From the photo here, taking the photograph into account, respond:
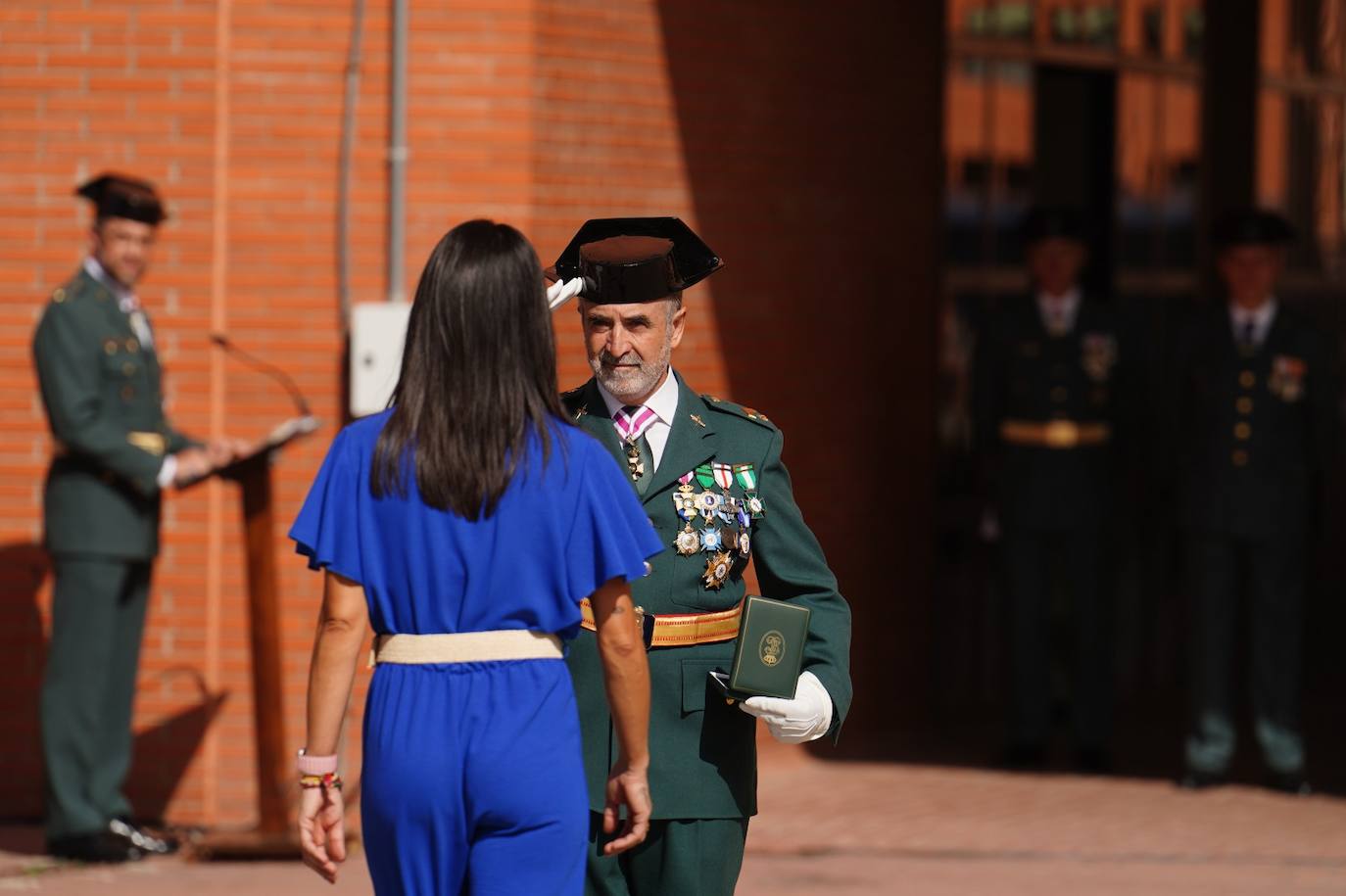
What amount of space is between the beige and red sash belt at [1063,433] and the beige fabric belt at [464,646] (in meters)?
5.09

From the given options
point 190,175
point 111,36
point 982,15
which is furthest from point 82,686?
point 982,15

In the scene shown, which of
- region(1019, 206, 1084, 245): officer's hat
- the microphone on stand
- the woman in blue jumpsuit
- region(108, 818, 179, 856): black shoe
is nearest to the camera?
the woman in blue jumpsuit

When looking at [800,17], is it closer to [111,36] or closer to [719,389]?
[719,389]

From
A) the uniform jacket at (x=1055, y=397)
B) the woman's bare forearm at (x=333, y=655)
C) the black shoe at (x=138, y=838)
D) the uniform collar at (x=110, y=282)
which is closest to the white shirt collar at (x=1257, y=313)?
the uniform jacket at (x=1055, y=397)

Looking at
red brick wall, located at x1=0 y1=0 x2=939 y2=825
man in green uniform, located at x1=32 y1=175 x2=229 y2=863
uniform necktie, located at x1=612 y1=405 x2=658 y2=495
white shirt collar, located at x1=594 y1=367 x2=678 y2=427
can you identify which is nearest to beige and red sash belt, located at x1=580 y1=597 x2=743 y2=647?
uniform necktie, located at x1=612 y1=405 x2=658 y2=495

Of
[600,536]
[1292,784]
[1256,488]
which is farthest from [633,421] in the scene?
[1292,784]

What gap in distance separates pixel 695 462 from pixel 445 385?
1.90 ft

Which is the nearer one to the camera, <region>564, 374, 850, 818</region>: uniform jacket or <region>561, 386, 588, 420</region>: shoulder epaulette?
<region>564, 374, 850, 818</region>: uniform jacket

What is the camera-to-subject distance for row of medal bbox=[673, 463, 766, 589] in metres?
3.66

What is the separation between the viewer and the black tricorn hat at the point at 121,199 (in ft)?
20.9

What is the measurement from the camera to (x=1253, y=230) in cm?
762

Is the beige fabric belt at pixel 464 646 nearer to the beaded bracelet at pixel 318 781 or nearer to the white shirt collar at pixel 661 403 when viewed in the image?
the beaded bracelet at pixel 318 781

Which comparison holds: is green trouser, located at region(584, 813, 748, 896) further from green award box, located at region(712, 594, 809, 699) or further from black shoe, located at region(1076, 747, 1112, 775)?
black shoe, located at region(1076, 747, 1112, 775)

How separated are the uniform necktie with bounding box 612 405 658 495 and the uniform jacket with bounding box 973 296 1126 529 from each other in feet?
15.1
